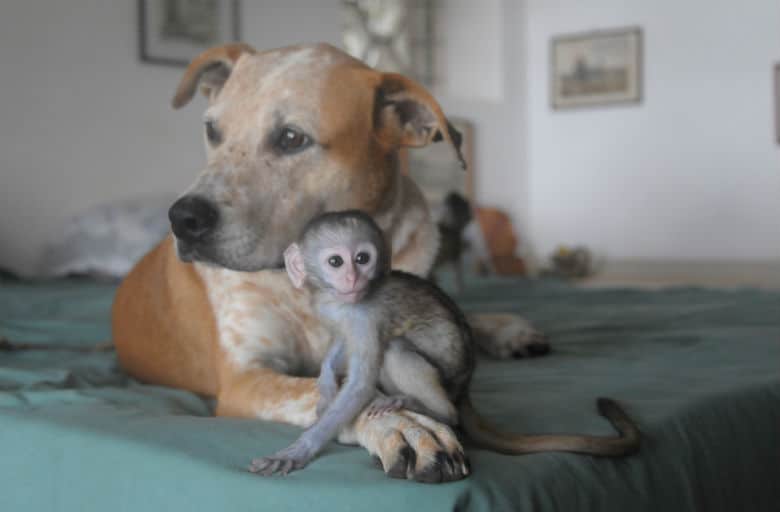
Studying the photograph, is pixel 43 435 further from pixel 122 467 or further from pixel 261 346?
pixel 261 346

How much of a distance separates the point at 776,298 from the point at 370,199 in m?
2.08

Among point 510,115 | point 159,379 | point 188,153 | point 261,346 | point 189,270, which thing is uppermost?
point 510,115

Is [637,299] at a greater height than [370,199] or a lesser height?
lesser

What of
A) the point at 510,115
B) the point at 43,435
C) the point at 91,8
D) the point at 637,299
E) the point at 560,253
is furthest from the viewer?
the point at 510,115

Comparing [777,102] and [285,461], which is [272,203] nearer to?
[285,461]

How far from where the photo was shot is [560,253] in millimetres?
6984

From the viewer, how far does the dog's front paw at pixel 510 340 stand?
201 centimetres

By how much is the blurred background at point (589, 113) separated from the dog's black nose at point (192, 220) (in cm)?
345

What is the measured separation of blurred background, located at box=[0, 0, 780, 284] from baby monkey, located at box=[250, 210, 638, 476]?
3.87 meters

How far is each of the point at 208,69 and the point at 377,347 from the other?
42.7 inches

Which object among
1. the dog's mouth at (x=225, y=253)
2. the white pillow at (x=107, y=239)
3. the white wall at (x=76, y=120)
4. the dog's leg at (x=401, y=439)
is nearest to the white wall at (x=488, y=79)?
the white wall at (x=76, y=120)

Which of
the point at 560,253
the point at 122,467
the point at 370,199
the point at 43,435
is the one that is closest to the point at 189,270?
the point at 370,199

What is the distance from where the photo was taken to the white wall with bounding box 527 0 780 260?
6891 mm

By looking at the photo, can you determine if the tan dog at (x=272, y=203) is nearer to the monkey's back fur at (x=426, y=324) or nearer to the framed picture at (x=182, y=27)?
the monkey's back fur at (x=426, y=324)
